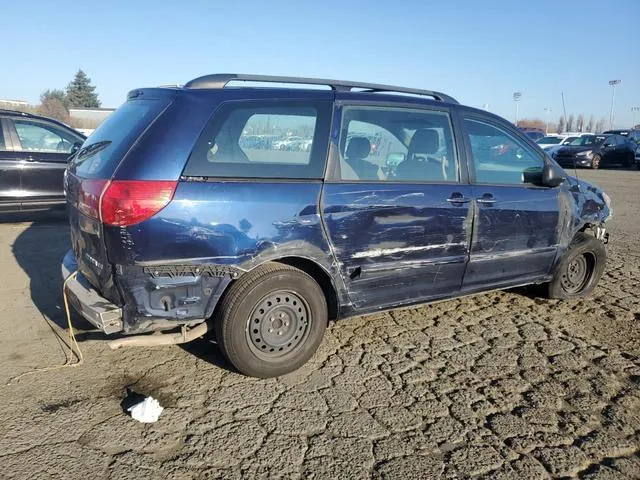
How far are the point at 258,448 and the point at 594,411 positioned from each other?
2019 mm

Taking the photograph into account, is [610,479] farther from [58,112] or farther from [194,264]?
[58,112]

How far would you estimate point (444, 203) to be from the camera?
12.3 feet

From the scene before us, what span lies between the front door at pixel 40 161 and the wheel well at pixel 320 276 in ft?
17.7

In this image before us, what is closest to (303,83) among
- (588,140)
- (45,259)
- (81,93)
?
(45,259)

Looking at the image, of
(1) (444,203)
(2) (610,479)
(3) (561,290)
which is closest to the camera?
(2) (610,479)

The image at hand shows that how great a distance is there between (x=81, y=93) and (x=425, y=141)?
242ft

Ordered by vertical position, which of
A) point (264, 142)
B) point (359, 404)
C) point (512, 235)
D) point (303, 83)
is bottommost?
point (359, 404)

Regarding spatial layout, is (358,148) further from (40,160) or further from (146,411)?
(40,160)

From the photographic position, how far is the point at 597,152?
2291cm

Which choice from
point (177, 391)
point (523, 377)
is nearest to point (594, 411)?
point (523, 377)

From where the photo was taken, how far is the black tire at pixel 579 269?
4.73 meters

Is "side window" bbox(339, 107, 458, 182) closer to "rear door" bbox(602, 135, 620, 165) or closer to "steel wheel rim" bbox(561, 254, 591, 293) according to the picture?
"steel wheel rim" bbox(561, 254, 591, 293)

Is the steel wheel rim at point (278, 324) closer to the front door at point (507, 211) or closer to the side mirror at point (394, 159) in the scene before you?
the side mirror at point (394, 159)

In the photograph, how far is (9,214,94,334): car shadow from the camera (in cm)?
422
